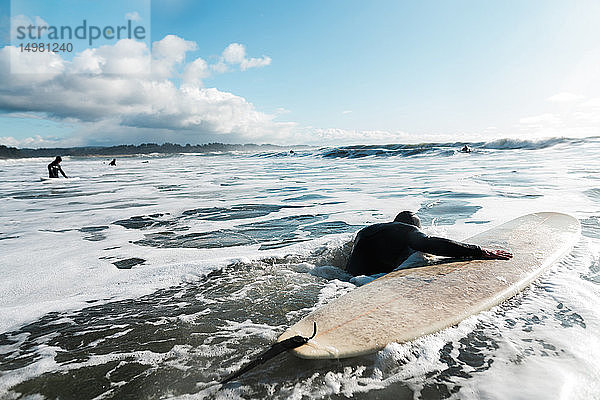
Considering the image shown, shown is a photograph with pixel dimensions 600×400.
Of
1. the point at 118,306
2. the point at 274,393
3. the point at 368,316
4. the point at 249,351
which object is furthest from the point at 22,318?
the point at 368,316

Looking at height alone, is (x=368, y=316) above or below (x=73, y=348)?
above

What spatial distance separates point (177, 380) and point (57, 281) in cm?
218

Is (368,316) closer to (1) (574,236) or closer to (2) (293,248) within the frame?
(2) (293,248)

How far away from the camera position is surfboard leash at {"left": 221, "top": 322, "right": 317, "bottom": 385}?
5.85 feet

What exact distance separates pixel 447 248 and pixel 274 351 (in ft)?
6.59

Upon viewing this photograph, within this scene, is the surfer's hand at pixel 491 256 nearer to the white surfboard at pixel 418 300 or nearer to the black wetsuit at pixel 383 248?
the white surfboard at pixel 418 300

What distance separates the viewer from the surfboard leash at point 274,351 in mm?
1782

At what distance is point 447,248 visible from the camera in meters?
3.17

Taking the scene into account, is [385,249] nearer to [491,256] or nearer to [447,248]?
[447,248]

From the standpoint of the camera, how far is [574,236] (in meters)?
4.08

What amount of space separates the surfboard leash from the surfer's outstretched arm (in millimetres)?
1726

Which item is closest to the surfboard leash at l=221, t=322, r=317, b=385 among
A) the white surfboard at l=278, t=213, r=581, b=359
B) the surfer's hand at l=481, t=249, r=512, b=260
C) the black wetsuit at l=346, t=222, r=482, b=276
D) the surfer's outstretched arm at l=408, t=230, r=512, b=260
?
the white surfboard at l=278, t=213, r=581, b=359

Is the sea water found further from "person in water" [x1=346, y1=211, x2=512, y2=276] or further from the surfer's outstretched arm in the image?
the surfer's outstretched arm

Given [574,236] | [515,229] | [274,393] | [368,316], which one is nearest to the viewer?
[274,393]
